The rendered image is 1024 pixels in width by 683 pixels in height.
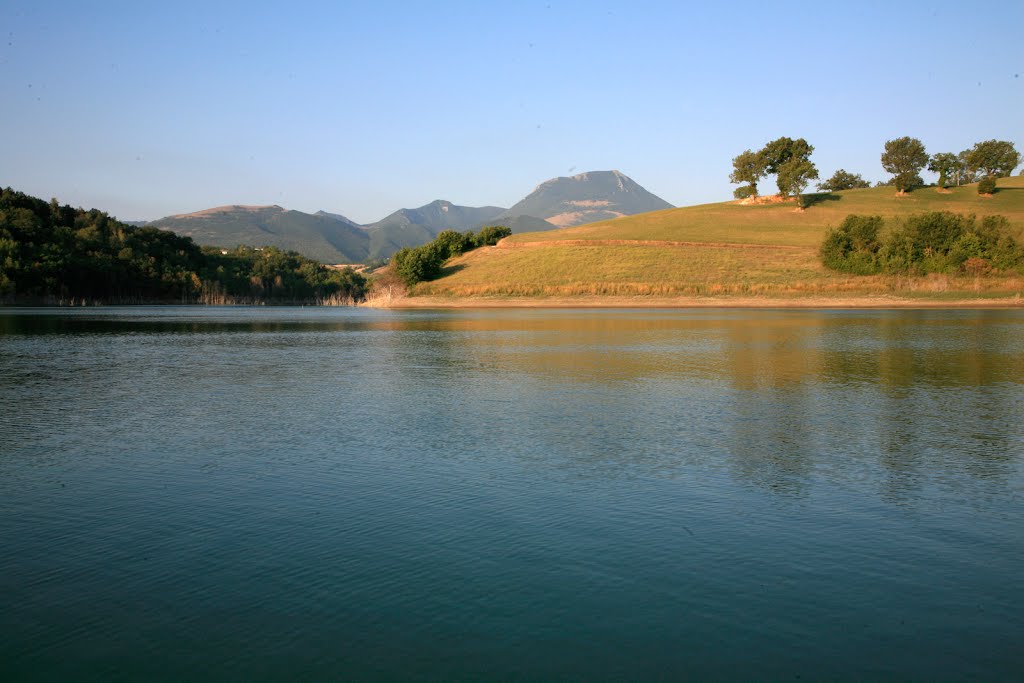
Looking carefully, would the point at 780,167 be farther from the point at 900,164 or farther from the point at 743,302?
the point at 743,302

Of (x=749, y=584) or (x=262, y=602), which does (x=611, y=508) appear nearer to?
(x=749, y=584)

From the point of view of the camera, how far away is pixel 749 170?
133 meters

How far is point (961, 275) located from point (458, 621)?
8714 centimetres

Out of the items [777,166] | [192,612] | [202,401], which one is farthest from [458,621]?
[777,166]

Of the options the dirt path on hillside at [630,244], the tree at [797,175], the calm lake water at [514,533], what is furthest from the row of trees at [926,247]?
the calm lake water at [514,533]

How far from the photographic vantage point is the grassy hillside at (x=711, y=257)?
8062 cm

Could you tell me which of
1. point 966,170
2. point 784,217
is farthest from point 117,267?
point 966,170

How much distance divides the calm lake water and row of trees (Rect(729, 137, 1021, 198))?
373 feet

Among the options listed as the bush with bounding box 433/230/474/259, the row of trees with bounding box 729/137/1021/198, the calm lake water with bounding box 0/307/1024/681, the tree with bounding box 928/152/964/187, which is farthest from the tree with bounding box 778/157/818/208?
the calm lake water with bounding box 0/307/1024/681

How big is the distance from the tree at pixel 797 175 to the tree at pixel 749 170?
5.95 metres

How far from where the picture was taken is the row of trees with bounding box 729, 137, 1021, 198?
124500mm

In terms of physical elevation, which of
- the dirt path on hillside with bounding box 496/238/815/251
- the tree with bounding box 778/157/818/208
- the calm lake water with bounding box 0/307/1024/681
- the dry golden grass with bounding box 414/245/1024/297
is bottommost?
the calm lake water with bounding box 0/307/1024/681

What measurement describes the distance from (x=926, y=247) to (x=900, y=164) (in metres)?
62.9

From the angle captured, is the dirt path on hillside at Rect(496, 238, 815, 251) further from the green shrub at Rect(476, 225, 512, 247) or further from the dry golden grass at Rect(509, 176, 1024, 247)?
the green shrub at Rect(476, 225, 512, 247)
